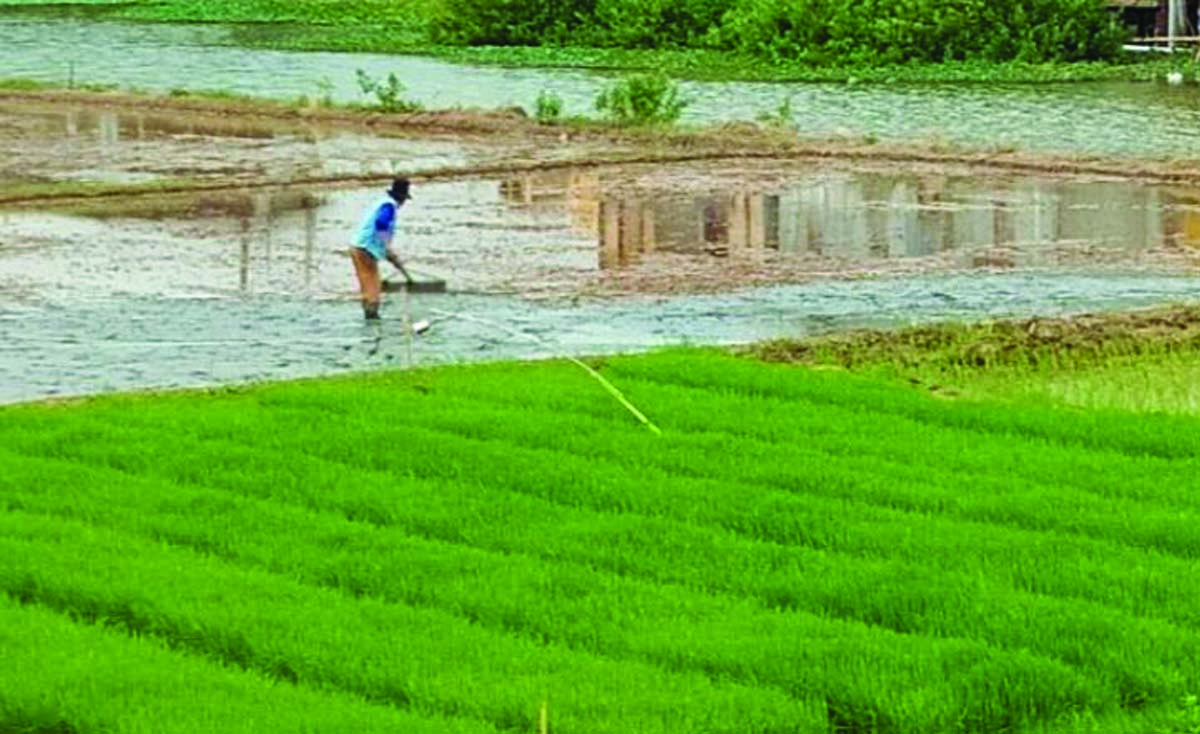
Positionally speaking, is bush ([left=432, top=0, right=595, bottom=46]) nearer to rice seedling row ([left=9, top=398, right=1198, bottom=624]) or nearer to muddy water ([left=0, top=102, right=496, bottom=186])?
muddy water ([left=0, top=102, right=496, bottom=186])

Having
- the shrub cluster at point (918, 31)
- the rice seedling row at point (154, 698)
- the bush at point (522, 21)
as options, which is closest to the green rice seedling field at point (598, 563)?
the rice seedling row at point (154, 698)

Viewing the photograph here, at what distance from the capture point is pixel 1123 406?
11016mm

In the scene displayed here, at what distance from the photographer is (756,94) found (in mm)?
30375

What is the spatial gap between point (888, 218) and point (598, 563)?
1106 cm

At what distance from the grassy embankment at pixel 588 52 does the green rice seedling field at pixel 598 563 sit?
2194 cm

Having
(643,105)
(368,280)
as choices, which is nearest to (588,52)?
(643,105)

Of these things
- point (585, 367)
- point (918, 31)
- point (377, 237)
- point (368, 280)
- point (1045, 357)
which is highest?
point (918, 31)

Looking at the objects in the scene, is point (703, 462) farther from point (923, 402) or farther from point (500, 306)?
point (500, 306)

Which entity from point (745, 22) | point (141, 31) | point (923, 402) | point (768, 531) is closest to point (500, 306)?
point (923, 402)

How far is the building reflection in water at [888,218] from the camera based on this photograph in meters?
16.9

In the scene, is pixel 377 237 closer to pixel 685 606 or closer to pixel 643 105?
pixel 685 606

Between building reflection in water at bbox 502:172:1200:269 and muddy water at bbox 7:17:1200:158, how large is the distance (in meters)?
3.23

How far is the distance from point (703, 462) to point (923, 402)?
5.43ft

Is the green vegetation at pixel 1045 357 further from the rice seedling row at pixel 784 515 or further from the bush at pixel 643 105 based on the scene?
the bush at pixel 643 105
